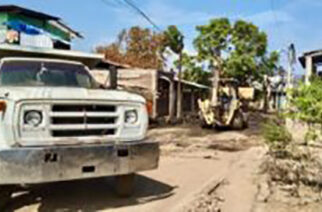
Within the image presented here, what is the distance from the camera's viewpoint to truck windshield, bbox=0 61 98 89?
7972 millimetres

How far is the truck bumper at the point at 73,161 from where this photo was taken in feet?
21.3

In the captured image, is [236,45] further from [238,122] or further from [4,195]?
[4,195]

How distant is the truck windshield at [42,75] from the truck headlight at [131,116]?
1.26 metres

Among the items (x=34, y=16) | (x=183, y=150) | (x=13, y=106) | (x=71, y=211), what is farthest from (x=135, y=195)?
(x=34, y=16)

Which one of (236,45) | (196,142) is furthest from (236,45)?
(196,142)

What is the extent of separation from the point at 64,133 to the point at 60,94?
1.68ft

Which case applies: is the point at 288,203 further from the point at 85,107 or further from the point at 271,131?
the point at 85,107

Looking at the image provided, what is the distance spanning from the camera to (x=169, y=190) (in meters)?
8.78

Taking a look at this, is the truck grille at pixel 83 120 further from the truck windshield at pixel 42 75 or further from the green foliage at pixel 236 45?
the green foliage at pixel 236 45

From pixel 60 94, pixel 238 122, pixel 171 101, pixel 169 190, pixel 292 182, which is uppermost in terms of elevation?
pixel 171 101

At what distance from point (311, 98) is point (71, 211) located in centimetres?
403

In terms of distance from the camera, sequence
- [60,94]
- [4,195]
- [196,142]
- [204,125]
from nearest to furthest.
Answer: [60,94] → [4,195] → [196,142] → [204,125]

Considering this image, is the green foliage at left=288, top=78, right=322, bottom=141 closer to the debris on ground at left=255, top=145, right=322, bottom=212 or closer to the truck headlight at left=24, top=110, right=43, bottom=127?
the debris on ground at left=255, top=145, right=322, bottom=212

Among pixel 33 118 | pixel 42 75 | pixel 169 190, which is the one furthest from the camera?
pixel 169 190
